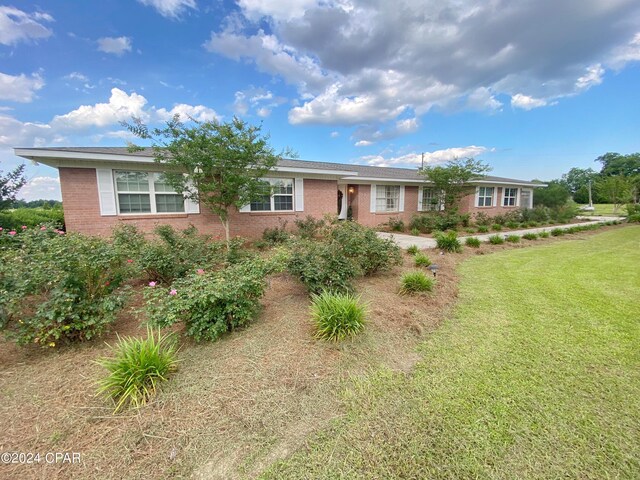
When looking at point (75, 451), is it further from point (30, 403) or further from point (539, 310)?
point (539, 310)

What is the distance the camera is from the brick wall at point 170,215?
25.2 feet

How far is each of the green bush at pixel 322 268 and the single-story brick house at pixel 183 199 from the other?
15.4ft

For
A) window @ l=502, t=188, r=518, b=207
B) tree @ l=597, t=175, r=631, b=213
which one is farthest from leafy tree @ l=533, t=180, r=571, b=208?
window @ l=502, t=188, r=518, b=207

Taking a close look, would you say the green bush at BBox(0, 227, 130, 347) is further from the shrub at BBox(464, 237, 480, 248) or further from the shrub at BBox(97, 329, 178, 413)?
the shrub at BBox(464, 237, 480, 248)

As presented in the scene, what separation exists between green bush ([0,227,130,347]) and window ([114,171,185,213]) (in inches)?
210

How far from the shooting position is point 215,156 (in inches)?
278

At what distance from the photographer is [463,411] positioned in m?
2.13

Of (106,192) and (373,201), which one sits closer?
(106,192)

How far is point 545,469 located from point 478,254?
8.02m

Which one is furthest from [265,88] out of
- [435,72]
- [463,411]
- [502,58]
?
[463,411]

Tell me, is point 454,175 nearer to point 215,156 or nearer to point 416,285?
point 416,285

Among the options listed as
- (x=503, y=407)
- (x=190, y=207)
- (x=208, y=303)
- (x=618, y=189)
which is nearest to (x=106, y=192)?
(x=190, y=207)

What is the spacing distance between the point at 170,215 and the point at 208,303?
7.16 metres

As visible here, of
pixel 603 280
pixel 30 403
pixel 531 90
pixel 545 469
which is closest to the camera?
pixel 545 469
